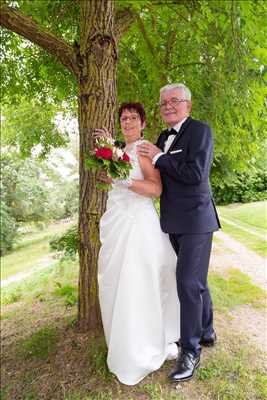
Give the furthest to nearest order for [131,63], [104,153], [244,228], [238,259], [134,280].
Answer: [131,63] → [238,259] → [244,228] → [134,280] → [104,153]

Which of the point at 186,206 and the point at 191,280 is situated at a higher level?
the point at 186,206

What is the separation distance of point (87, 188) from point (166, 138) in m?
1.01

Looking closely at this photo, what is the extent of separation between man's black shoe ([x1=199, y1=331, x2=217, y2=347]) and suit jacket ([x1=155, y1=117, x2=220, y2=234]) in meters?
1.19

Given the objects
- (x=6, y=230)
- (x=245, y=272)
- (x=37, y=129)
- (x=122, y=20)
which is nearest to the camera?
(x=122, y=20)

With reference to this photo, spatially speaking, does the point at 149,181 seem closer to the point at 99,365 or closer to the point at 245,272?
the point at 99,365

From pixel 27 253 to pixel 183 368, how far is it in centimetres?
1790

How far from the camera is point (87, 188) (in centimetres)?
384

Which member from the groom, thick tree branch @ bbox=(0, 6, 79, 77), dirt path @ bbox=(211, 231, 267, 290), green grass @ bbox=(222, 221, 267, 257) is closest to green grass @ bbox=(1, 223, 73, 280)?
dirt path @ bbox=(211, 231, 267, 290)

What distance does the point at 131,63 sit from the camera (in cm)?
555

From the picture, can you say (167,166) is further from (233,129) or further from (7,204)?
(7,204)

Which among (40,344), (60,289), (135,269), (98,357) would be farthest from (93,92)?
(60,289)

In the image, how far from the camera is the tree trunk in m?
3.59

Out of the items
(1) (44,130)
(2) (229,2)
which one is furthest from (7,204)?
(2) (229,2)

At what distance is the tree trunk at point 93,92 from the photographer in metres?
3.59
